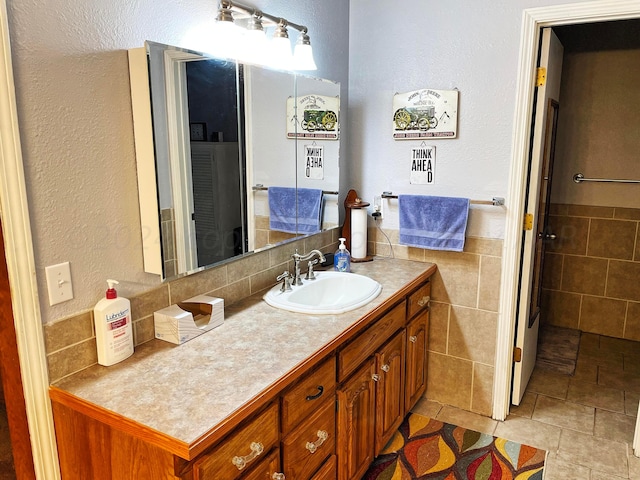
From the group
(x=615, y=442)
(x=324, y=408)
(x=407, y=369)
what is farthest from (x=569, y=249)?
(x=324, y=408)

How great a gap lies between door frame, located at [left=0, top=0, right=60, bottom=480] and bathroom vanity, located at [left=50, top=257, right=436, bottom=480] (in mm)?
35

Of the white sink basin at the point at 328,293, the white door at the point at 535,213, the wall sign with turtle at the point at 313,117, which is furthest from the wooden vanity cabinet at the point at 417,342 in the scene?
the wall sign with turtle at the point at 313,117

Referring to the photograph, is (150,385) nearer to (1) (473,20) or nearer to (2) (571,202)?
(1) (473,20)

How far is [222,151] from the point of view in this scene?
6.03ft

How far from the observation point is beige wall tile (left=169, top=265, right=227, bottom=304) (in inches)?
66.6

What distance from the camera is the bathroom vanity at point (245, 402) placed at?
45.9 inches

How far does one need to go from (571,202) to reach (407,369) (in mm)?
2162

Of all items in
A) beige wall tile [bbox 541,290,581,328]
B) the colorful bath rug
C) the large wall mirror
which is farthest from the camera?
beige wall tile [bbox 541,290,581,328]

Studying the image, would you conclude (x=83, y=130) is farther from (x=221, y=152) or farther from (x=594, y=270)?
(x=594, y=270)

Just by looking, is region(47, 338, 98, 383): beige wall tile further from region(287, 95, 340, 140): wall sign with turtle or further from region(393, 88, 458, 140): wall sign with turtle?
region(393, 88, 458, 140): wall sign with turtle

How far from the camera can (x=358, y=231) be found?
2596mm

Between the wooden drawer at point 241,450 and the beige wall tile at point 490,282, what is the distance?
4.91 feet

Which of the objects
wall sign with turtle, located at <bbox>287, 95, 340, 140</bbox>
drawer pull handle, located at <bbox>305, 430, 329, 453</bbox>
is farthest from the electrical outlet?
drawer pull handle, located at <bbox>305, 430, 329, 453</bbox>

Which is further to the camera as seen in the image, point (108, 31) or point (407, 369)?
point (407, 369)
